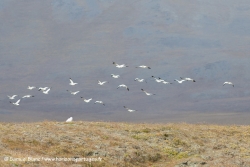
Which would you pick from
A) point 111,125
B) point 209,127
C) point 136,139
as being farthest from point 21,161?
point 209,127

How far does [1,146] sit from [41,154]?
3.05 metres

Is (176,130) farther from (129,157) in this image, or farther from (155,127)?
(129,157)

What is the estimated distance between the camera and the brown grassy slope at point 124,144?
33438 millimetres

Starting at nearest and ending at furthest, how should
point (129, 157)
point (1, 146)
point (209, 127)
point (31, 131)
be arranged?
point (1, 146)
point (129, 157)
point (31, 131)
point (209, 127)

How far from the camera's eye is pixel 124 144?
1496 inches

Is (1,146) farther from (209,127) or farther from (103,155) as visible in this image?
(209,127)

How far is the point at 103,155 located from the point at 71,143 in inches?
139

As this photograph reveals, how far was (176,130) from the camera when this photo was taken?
4591 centimetres

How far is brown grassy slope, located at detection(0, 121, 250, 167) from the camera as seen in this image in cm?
3344

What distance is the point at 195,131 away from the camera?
4706 centimetres

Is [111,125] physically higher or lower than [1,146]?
higher

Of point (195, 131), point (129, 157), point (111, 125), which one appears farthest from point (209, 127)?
point (129, 157)

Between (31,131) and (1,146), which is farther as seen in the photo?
(31,131)

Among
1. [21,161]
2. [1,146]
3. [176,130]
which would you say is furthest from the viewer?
[176,130]
